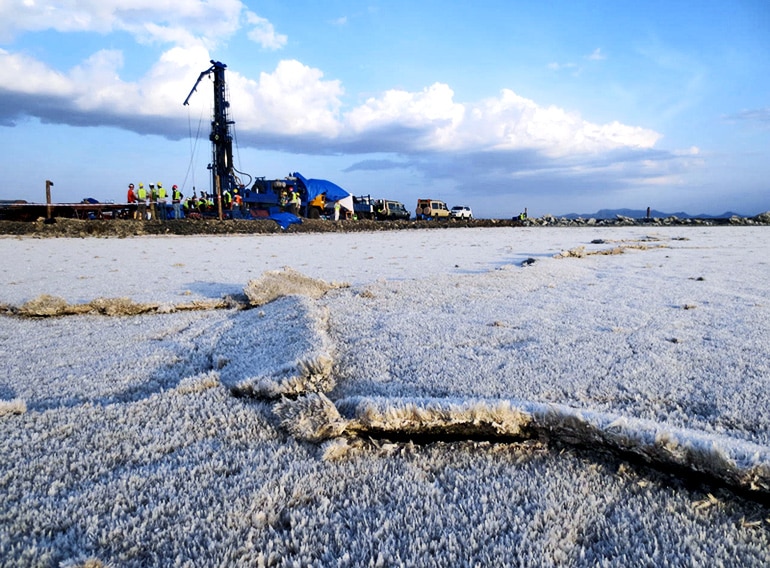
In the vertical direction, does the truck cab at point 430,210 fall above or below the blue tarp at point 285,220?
above

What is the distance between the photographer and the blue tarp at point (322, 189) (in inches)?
840

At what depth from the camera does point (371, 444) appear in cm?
97

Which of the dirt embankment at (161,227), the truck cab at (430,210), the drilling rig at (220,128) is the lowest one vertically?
the dirt embankment at (161,227)

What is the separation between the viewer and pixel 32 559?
66 centimetres

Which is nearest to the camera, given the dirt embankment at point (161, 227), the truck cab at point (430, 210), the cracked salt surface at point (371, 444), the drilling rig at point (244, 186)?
the cracked salt surface at point (371, 444)

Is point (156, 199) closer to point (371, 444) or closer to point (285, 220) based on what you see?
point (285, 220)

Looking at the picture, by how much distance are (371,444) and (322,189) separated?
859 inches

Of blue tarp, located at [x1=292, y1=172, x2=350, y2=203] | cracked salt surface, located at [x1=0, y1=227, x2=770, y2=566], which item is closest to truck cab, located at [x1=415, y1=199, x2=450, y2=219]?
blue tarp, located at [x1=292, y1=172, x2=350, y2=203]

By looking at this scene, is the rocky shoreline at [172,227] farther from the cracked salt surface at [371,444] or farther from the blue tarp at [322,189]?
the cracked salt surface at [371,444]

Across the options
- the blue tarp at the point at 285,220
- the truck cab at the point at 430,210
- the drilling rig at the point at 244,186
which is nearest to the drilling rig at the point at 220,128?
the drilling rig at the point at 244,186

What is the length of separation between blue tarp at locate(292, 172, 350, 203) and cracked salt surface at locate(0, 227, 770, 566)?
65.0 ft

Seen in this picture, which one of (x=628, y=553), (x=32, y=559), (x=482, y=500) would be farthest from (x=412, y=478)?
(x=32, y=559)

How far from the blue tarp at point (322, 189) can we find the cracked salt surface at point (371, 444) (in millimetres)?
19812

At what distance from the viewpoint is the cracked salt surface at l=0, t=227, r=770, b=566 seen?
0.70m
